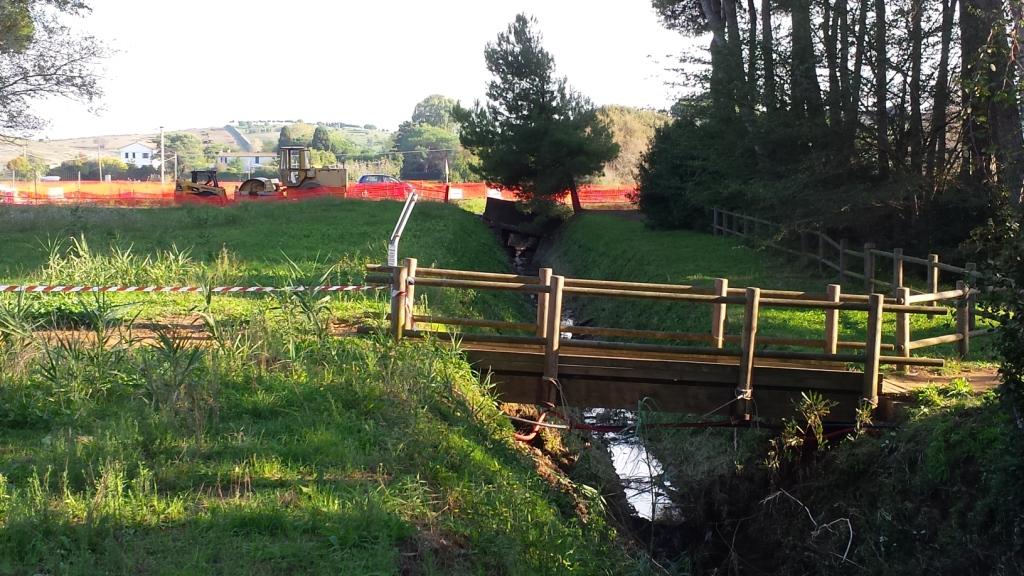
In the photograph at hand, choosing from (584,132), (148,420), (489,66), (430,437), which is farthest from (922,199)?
(489,66)

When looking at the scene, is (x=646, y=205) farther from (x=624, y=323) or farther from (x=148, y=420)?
(x=148, y=420)

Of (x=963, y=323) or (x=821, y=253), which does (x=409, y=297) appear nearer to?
(x=963, y=323)

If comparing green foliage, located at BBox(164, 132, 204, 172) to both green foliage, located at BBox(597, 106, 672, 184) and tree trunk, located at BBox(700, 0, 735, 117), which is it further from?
tree trunk, located at BBox(700, 0, 735, 117)

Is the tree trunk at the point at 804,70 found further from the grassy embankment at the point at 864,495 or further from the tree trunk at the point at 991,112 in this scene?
the grassy embankment at the point at 864,495

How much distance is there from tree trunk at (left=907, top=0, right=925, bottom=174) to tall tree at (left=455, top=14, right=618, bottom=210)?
926 inches

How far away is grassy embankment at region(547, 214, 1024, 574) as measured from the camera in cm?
688

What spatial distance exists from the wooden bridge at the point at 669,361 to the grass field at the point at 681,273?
2987 millimetres

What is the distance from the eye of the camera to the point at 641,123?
73.9 metres

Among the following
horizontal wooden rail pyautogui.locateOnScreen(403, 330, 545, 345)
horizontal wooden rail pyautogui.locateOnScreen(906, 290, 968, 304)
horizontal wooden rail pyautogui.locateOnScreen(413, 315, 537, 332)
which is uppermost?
horizontal wooden rail pyautogui.locateOnScreen(906, 290, 968, 304)

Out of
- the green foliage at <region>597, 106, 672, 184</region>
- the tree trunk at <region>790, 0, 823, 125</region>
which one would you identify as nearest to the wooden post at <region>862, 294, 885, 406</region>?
the tree trunk at <region>790, 0, 823, 125</region>

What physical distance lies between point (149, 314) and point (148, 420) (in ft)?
18.2

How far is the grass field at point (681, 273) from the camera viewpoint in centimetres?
1416

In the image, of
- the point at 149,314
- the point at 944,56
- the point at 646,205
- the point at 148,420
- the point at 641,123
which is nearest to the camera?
the point at 148,420

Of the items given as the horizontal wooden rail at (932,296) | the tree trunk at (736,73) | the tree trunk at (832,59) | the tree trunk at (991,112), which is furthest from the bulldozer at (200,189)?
the horizontal wooden rail at (932,296)
